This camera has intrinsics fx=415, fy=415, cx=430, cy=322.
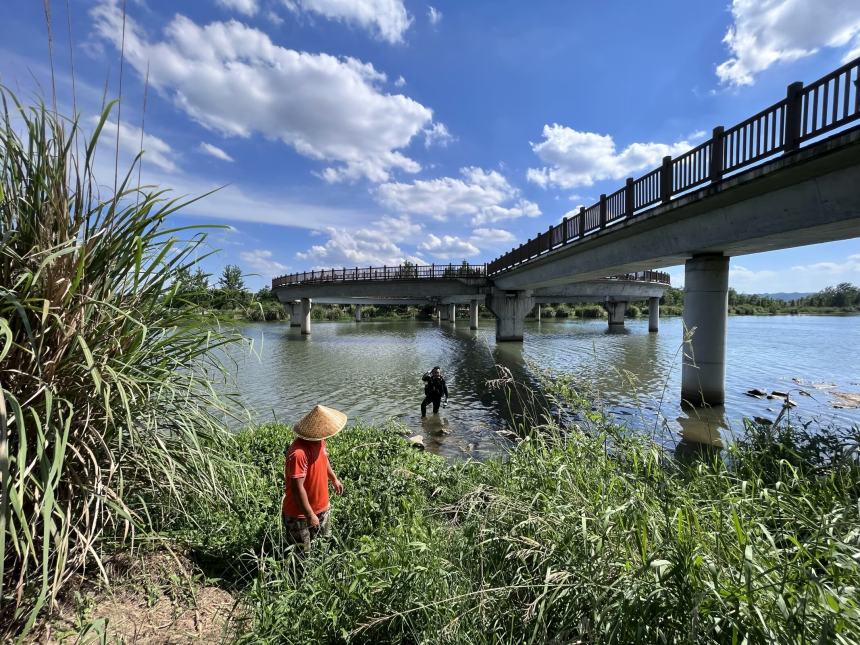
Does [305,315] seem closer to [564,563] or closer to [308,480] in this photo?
[308,480]

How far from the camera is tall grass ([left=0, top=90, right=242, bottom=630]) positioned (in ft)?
7.82

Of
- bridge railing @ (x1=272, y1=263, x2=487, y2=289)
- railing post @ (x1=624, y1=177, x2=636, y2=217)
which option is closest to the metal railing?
bridge railing @ (x1=272, y1=263, x2=487, y2=289)

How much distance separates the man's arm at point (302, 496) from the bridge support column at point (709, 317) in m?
12.1

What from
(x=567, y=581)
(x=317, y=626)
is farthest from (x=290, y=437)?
(x=567, y=581)

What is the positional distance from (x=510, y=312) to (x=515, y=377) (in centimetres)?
1635

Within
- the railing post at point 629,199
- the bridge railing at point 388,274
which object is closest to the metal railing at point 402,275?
the bridge railing at point 388,274

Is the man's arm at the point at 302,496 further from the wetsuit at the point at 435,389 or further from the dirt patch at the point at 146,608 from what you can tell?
the wetsuit at the point at 435,389

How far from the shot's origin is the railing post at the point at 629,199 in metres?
14.7

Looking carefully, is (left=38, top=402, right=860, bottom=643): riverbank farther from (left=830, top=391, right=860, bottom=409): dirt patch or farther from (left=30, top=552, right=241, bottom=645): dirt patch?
(left=830, top=391, right=860, bottom=409): dirt patch

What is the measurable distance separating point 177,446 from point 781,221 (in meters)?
12.2

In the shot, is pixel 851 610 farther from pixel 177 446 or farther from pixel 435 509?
pixel 177 446

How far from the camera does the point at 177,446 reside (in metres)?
3.47

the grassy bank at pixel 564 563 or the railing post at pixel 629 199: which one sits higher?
the railing post at pixel 629 199

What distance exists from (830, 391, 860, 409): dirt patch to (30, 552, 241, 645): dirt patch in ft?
52.4
